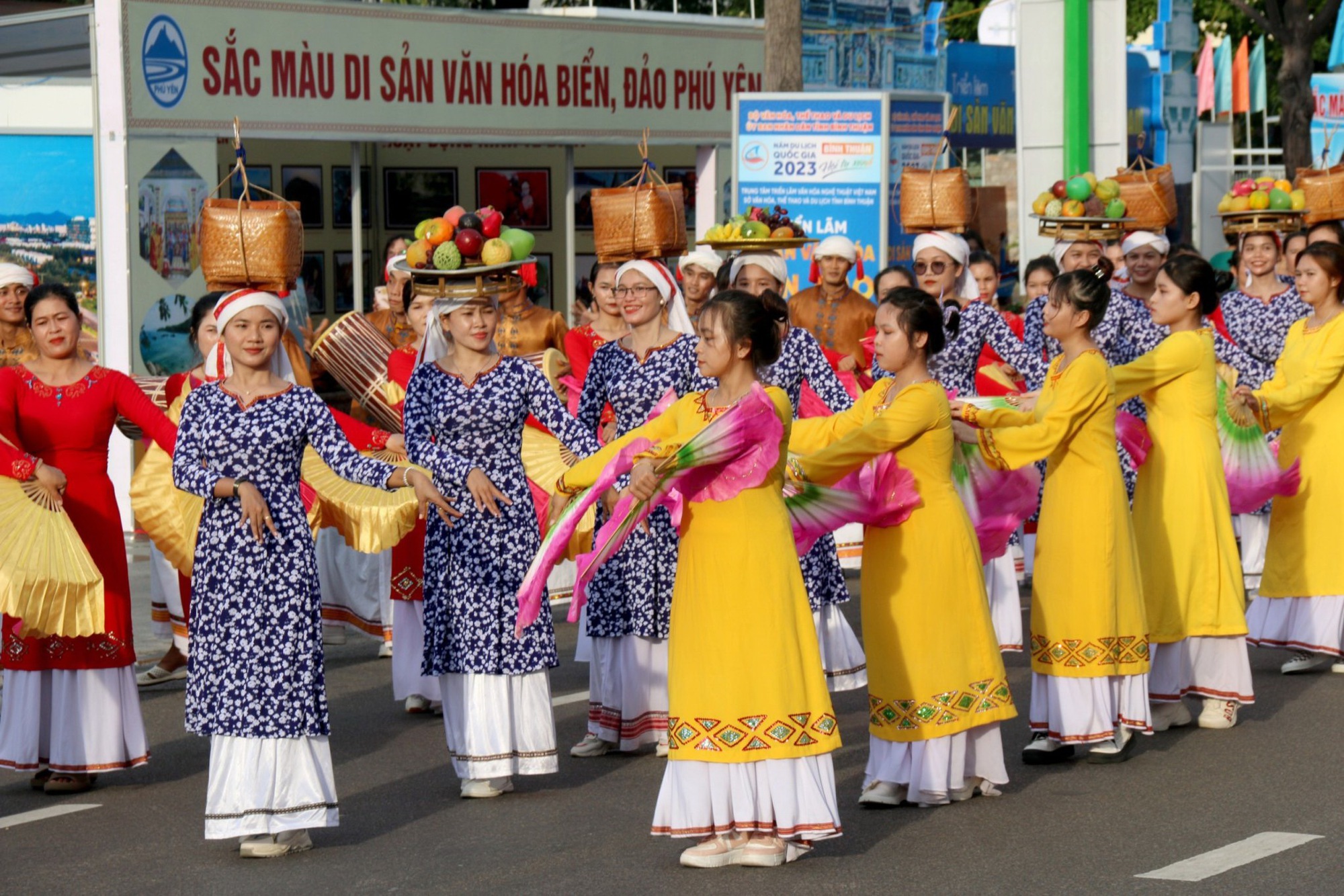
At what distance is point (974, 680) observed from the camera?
690 cm

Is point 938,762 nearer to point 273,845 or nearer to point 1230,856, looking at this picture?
point 1230,856

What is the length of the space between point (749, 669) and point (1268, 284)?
22.8ft

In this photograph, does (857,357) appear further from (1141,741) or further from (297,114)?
(297,114)

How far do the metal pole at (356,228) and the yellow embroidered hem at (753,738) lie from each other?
10.1m

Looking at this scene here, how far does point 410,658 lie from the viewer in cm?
895

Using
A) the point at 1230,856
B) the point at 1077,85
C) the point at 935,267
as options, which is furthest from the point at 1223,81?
the point at 1230,856

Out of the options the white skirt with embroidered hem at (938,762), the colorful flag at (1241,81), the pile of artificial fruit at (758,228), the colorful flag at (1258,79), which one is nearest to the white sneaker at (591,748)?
the white skirt with embroidered hem at (938,762)

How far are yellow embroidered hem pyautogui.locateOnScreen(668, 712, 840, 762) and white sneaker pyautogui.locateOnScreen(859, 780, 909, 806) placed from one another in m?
0.86

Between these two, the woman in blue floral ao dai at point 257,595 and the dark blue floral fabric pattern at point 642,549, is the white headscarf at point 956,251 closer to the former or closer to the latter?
the dark blue floral fabric pattern at point 642,549

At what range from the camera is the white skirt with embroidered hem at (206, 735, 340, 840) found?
643 centimetres

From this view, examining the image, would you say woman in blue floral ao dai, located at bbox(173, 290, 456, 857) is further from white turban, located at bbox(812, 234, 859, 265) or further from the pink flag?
the pink flag

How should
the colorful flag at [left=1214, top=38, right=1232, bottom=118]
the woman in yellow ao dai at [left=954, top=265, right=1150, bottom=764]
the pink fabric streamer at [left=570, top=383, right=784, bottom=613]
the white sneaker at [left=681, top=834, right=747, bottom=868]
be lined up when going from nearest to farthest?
the pink fabric streamer at [left=570, top=383, right=784, bottom=613]
the white sneaker at [left=681, top=834, right=747, bottom=868]
the woman in yellow ao dai at [left=954, top=265, right=1150, bottom=764]
the colorful flag at [left=1214, top=38, right=1232, bottom=118]

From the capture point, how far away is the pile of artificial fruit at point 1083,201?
39.5 feet

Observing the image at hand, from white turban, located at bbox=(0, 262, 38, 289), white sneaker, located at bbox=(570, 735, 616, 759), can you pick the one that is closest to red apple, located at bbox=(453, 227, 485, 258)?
white sneaker, located at bbox=(570, 735, 616, 759)
